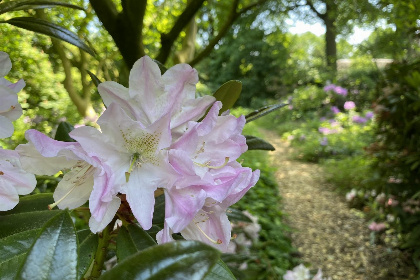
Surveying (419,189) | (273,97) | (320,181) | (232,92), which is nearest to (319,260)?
(419,189)

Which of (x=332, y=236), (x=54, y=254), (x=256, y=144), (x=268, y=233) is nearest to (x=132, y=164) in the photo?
(x=54, y=254)

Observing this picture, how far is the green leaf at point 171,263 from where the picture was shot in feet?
0.94

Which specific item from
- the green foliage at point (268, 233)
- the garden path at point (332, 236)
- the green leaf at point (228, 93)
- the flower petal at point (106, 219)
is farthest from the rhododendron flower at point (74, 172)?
the garden path at point (332, 236)

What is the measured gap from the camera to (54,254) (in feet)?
1.03

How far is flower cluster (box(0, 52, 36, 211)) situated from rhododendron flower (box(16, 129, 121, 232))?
0.15ft

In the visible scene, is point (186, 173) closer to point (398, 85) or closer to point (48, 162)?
point (48, 162)

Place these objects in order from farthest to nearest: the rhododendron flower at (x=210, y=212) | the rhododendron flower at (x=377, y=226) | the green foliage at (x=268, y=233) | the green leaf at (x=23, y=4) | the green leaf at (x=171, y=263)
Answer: the rhododendron flower at (x=377, y=226)
the green foliage at (x=268, y=233)
the green leaf at (x=23, y=4)
the rhododendron flower at (x=210, y=212)
the green leaf at (x=171, y=263)

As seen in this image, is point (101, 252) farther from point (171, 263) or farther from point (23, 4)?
point (23, 4)

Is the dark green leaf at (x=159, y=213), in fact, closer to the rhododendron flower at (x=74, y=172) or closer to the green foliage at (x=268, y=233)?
the rhododendron flower at (x=74, y=172)

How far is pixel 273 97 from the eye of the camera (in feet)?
47.5

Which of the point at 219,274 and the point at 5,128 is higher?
the point at 5,128

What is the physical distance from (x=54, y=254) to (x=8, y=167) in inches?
7.4

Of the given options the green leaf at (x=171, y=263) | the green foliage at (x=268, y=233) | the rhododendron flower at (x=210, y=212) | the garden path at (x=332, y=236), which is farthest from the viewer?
the garden path at (x=332, y=236)

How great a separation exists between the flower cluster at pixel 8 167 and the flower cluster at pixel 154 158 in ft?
0.16
